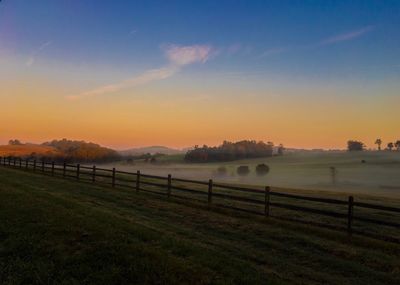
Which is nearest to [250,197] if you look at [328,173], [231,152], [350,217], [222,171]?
[350,217]

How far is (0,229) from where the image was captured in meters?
11.1

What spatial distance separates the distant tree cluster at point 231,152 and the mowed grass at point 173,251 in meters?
120

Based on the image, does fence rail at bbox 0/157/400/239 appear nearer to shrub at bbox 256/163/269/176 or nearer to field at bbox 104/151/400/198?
field at bbox 104/151/400/198

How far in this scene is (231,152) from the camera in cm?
13712

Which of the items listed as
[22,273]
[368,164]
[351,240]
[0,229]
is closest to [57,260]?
[22,273]

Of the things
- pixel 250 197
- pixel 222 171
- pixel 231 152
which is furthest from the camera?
pixel 231 152

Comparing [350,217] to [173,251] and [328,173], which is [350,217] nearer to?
[173,251]

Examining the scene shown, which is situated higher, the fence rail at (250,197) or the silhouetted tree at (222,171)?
the fence rail at (250,197)

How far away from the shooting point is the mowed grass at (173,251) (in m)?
7.87

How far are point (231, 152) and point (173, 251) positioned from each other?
128296mm

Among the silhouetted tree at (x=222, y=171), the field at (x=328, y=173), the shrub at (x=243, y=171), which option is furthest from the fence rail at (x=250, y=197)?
the shrub at (x=243, y=171)

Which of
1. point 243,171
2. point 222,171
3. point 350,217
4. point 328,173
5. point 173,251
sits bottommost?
point 222,171

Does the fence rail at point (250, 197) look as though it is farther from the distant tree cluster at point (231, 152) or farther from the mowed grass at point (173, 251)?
the distant tree cluster at point (231, 152)

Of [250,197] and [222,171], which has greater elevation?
[250,197]
